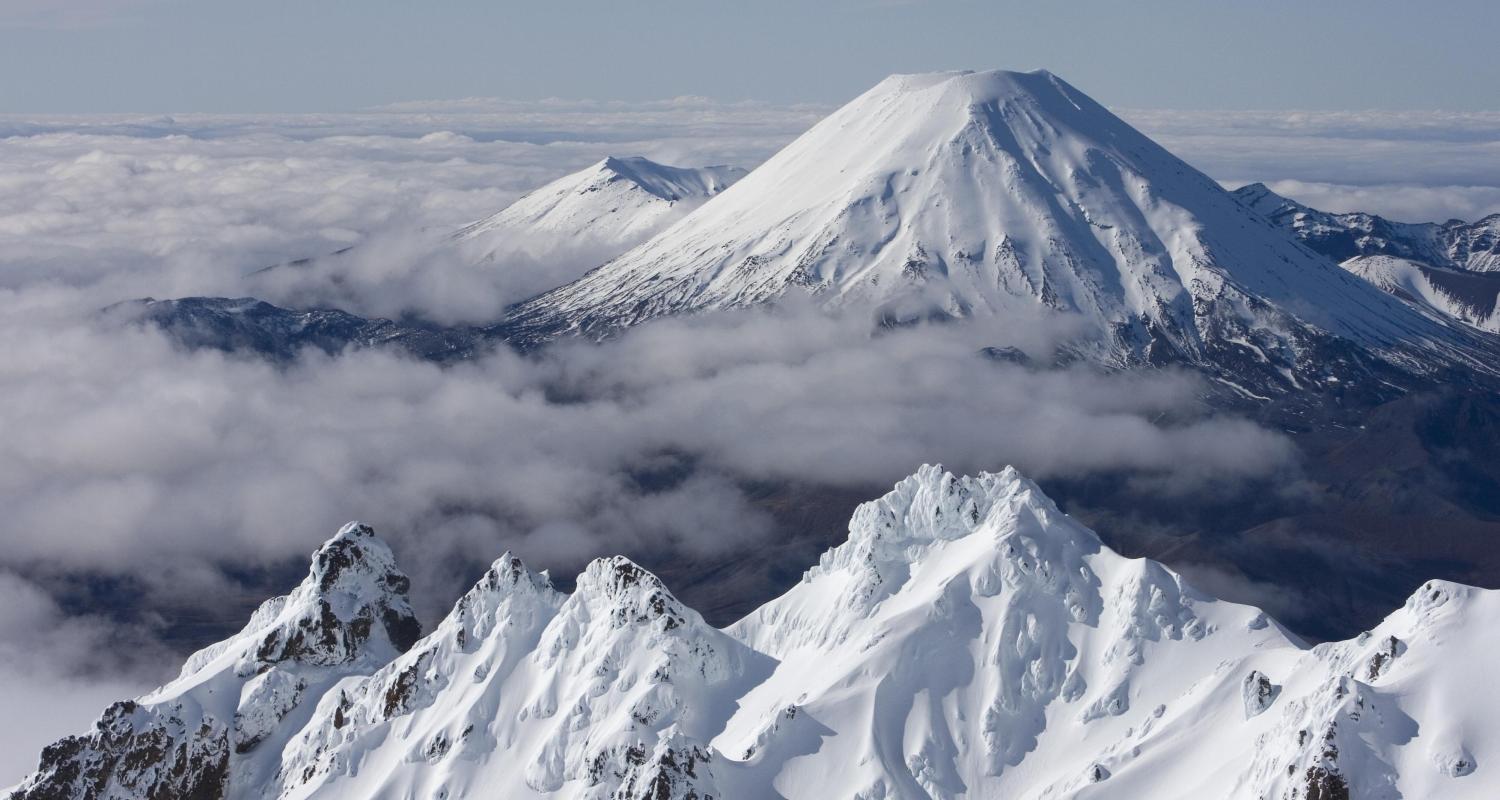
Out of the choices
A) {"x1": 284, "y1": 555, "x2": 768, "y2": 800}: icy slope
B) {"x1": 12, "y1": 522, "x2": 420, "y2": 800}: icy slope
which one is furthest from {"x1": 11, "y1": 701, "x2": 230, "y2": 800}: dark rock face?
{"x1": 284, "y1": 555, "x2": 768, "y2": 800}: icy slope

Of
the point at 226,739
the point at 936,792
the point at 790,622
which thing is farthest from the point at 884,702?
the point at 226,739

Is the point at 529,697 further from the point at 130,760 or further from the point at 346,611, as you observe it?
the point at 130,760

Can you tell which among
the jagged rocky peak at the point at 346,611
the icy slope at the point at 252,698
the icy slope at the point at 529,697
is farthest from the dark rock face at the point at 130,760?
the jagged rocky peak at the point at 346,611

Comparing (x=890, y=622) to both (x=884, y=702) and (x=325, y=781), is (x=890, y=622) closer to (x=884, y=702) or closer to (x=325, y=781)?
(x=884, y=702)

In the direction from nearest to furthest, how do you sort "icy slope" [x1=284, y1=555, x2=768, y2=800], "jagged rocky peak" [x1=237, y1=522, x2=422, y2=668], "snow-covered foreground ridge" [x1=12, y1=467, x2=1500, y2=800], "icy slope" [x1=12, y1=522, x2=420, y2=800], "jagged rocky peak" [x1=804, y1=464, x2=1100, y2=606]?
"snow-covered foreground ridge" [x1=12, y1=467, x2=1500, y2=800] → "icy slope" [x1=284, y1=555, x2=768, y2=800] → "jagged rocky peak" [x1=804, y1=464, x2=1100, y2=606] → "icy slope" [x1=12, y1=522, x2=420, y2=800] → "jagged rocky peak" [x1=237, y1=522, x2=422, y2=668]

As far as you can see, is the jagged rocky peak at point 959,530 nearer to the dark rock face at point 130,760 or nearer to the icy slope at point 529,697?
the icy slope at point 529,697

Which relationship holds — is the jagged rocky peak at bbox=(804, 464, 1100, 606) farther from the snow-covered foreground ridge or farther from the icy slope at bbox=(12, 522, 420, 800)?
the icy slope at bbox=(12, 522, 420, 800)

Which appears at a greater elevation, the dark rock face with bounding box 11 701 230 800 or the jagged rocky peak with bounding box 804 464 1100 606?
the jagged rocky peak with bounding box 804 464 1100 606
